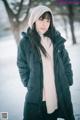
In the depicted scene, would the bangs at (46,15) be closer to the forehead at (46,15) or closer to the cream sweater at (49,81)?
the forehead at (46,15)

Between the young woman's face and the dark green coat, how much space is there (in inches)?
3.6

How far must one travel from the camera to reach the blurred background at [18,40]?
232cm

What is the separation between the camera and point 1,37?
239 centimetres

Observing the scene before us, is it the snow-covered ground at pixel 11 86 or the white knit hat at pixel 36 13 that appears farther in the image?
the snow-covered ground at pixel 11 86

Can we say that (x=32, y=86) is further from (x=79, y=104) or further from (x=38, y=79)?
(x=79, y=104)

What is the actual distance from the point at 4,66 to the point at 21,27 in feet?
1.14

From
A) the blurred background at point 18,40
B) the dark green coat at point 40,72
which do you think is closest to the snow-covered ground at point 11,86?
the blurred background at point 18,40

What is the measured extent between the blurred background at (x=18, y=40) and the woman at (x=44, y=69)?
10 cm

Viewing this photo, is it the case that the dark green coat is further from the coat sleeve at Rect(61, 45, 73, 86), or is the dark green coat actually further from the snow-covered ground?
the snow-covered ground

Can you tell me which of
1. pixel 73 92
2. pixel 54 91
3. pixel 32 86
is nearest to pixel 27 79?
pixel 32 86

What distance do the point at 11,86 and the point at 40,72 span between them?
1.22 feet

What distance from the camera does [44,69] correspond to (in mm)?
2184

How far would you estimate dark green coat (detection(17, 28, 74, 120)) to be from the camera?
2176 millimetres

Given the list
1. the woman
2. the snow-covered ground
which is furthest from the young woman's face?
the snow-covered ground
